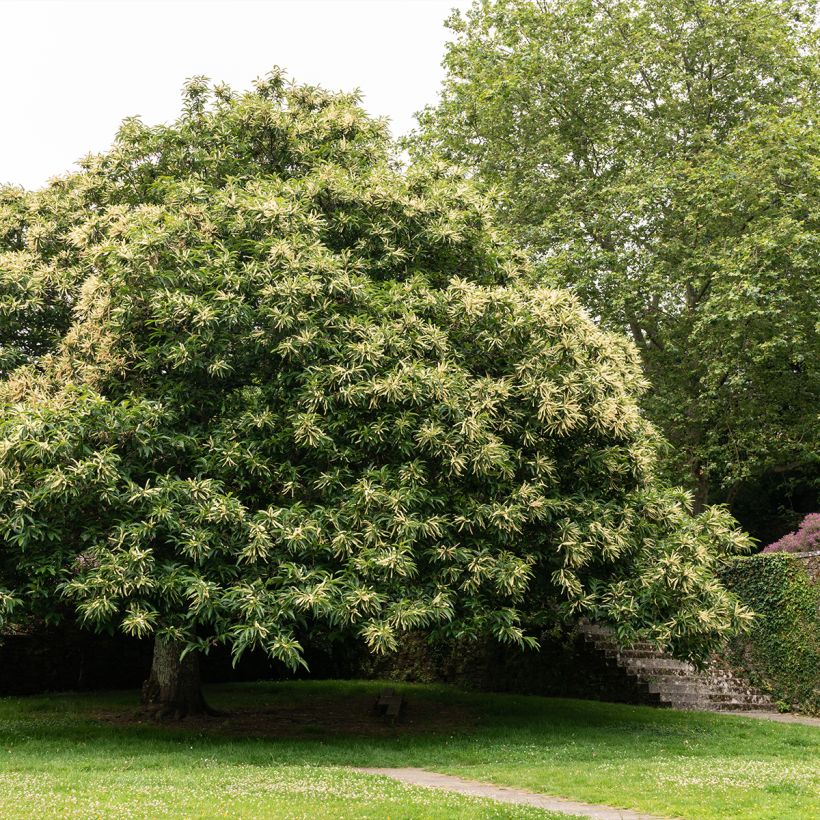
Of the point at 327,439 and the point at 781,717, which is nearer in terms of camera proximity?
the point at 327,439

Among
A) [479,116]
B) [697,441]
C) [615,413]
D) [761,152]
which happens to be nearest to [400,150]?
[479,116]

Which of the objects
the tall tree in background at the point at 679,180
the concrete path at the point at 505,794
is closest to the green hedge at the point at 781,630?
the tall tree in background at the point at 679,180

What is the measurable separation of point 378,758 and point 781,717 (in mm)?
10195

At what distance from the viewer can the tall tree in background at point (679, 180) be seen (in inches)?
931

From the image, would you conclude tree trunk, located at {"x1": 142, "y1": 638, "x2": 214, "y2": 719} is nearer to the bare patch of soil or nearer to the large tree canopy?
the bare patch of soil

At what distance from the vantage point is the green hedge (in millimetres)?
19547

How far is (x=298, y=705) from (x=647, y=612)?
871 cm

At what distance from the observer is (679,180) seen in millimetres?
25266

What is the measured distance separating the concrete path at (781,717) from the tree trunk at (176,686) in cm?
1077

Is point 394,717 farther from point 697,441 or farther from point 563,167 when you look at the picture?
point 563,167

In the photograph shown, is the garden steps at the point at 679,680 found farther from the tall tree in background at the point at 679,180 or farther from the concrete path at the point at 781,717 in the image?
the tall tree in background at the point at 679,180

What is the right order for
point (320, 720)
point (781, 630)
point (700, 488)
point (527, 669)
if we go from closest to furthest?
point (320, 720), point (781, 630), point (527, 669), point (700, 488)

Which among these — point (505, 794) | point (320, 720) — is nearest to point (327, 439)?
point (505, 794)

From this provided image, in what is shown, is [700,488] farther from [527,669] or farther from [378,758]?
[378,758]
